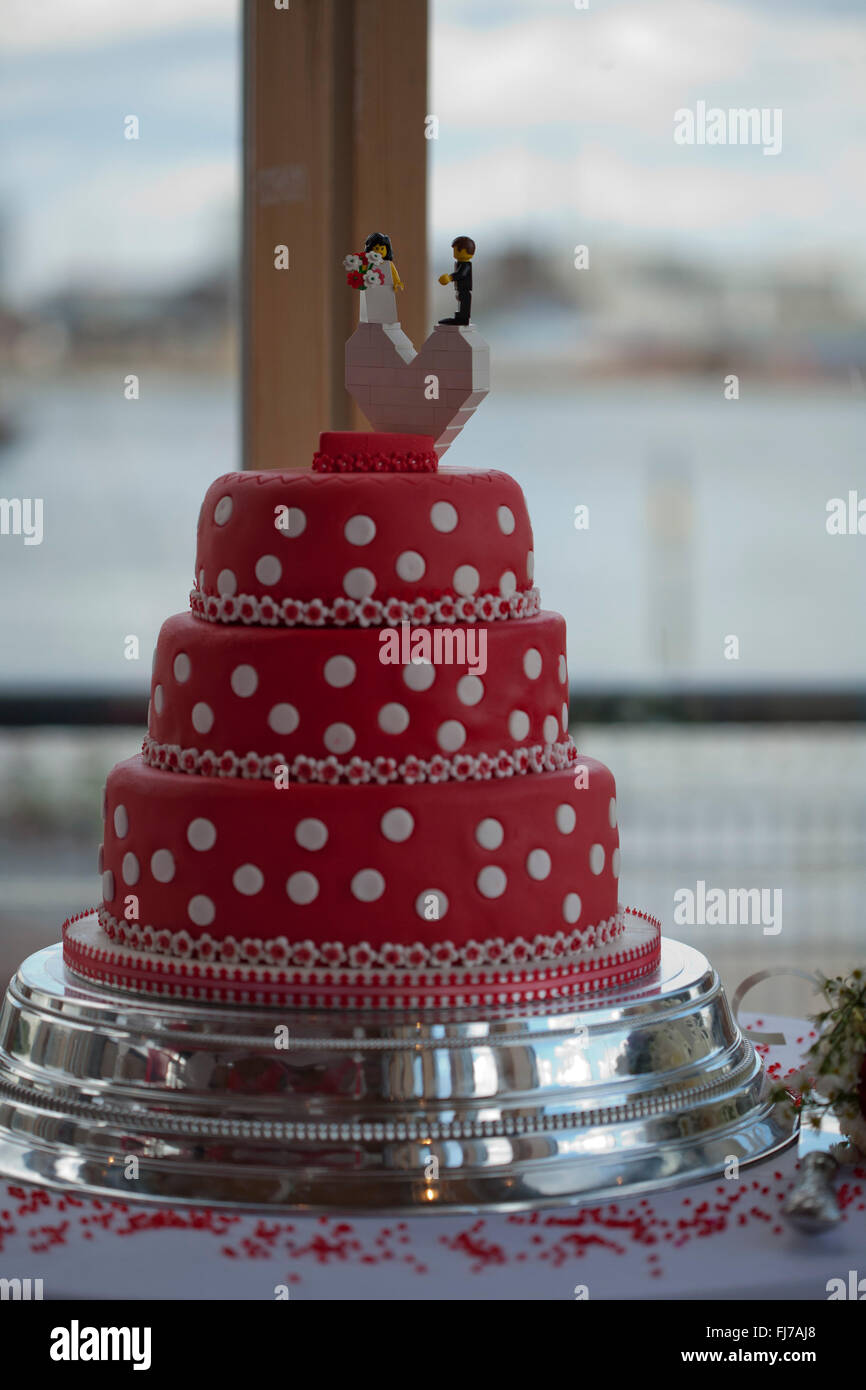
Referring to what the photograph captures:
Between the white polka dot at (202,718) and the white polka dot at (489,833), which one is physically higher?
the white polka dot at (202,718)

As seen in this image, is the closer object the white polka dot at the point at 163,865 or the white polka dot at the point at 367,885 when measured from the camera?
A: the white polka dot at the point at 367,885

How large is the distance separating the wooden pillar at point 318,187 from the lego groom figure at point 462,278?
43.7 inches

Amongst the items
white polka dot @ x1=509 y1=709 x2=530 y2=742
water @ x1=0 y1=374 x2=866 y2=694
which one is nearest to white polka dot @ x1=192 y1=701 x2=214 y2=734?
white polka dot @ x1=509 y1=709 x2=530 y2=742

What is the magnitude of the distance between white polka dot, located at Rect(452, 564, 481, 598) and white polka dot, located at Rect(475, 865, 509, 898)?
1.30ft

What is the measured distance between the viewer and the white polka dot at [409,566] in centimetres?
263

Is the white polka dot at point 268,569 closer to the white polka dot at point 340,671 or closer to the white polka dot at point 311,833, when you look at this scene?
the white polka dot at point 340,671

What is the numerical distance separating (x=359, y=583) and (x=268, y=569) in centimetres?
14

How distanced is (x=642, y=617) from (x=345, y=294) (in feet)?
3.55

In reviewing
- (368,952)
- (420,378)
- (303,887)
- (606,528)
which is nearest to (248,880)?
(303,887)

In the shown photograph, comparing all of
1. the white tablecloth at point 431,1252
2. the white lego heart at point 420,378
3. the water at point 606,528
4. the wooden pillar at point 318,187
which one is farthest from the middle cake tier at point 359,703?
the water at point 606,528

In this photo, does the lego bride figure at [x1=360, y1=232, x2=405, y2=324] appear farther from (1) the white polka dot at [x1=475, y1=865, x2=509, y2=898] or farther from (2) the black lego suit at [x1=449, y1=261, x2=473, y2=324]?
(1) the white polka dot at [x1=475, y1=865, x2=509, y2=898]

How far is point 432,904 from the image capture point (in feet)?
8.41

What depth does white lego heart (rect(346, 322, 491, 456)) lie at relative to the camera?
2.75 metres

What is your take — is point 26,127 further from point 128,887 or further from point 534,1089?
point 534,1089
